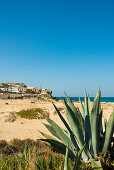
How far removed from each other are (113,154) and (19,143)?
6374mm

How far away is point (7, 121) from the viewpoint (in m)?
13.7

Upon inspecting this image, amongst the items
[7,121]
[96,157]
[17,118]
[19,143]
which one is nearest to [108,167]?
[96,157]

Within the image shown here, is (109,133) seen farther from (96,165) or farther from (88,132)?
(96,165)

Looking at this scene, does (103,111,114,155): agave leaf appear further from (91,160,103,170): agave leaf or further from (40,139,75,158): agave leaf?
(40,139,75,158): agave leaf

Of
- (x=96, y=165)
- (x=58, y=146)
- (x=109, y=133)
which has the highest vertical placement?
(x=109, y=133)

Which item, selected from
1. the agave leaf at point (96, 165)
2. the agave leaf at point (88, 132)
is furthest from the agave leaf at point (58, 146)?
the agave leaf at point (96, 165)

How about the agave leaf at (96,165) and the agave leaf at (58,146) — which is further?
the agave leaf at (58,146)

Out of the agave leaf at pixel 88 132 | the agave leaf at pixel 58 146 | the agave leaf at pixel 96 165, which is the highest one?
the agave leaf at pixel 88 132

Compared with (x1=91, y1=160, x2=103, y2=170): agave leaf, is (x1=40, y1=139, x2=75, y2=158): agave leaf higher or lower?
higher

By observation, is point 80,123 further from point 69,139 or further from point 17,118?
point 17,118

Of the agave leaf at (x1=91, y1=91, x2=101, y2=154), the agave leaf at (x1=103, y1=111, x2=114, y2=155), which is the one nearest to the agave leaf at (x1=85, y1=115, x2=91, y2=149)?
the agave leaf at (x1=91, y1=91, x2=101, y2=154)

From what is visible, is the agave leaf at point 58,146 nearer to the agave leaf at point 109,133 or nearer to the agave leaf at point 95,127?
the agave leaf at point 95,127

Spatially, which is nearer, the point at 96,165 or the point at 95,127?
the point at 96,165

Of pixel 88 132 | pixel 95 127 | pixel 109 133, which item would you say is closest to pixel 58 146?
pixel 88 132
